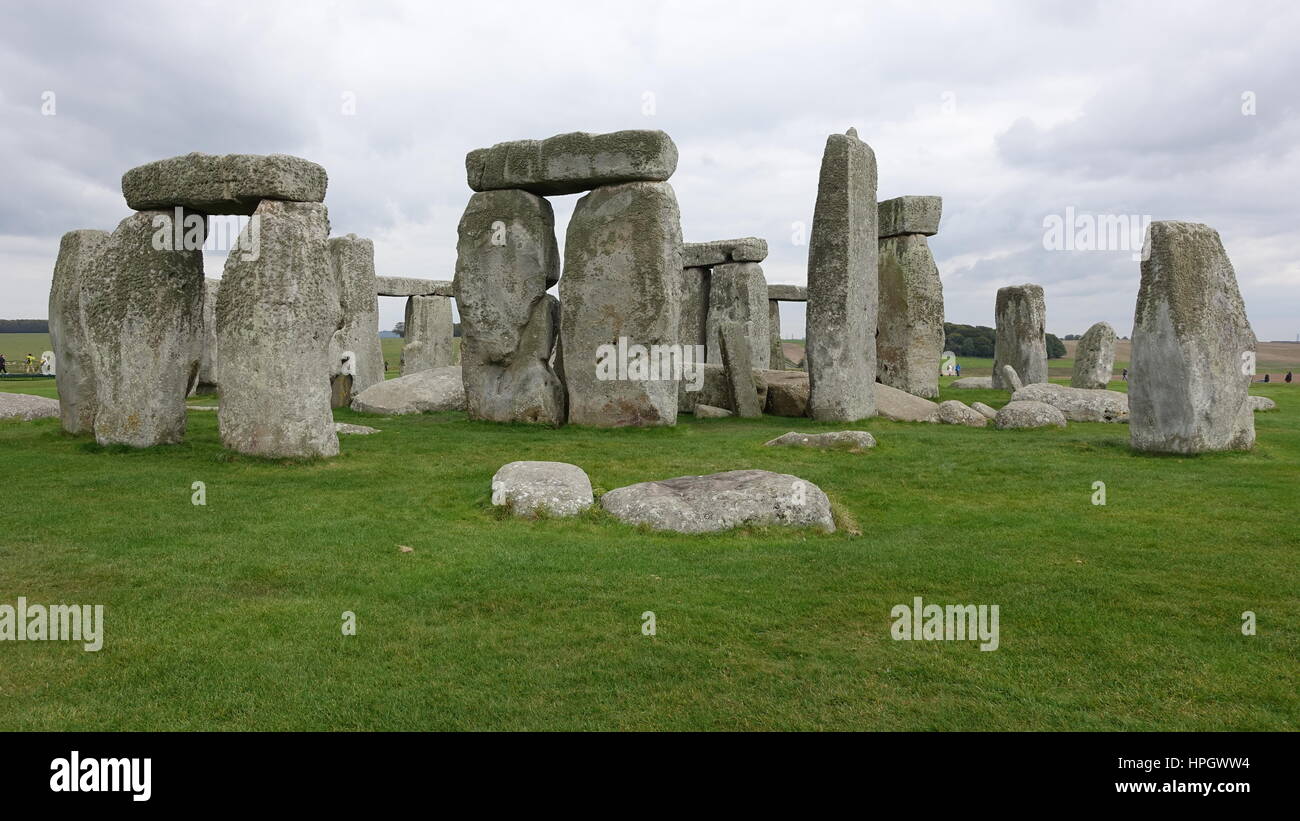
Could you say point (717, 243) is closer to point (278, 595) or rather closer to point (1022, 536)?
point (1022, 536)

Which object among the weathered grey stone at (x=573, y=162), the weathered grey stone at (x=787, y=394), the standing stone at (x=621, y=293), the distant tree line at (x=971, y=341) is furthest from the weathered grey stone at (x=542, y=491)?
the distant tree line at (x=971, y=341)

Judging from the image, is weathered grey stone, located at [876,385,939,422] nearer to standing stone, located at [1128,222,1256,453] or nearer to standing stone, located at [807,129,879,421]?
standing stone, located at [807,129,879,421]

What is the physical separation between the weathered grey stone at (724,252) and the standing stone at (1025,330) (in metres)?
6.05

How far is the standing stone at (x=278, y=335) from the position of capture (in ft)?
30.4

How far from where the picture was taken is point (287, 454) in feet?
31.1

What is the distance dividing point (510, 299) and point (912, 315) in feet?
29.9

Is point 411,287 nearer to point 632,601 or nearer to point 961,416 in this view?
point 961,416

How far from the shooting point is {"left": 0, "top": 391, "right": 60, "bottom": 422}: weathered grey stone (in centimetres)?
1405

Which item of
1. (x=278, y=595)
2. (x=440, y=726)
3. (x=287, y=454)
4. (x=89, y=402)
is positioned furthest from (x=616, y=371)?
(x=440, y=726)

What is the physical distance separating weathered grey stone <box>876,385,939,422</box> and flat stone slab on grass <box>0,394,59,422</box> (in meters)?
13.3

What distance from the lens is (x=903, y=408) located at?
1509cm

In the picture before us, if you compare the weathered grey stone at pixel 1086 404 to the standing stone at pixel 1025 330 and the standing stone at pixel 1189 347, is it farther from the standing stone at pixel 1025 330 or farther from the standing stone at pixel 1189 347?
the standing stone at pixel 1025 330

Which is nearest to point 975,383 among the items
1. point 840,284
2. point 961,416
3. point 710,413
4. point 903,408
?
point 903,408

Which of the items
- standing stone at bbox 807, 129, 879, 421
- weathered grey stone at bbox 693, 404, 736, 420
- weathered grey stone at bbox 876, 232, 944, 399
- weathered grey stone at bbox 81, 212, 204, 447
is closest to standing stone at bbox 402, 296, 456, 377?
weathered grey stone at bbox 693, 404, 736, 420
